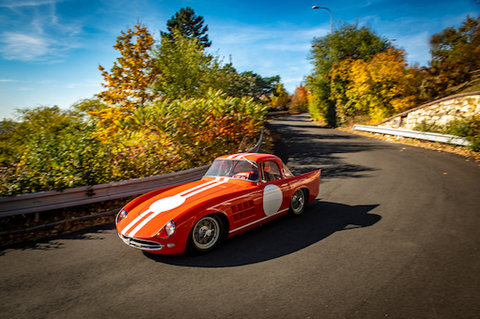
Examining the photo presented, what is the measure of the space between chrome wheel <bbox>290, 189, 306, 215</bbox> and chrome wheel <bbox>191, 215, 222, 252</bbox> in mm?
1890

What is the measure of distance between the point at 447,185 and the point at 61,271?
8694mm

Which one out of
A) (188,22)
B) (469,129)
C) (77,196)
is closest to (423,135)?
(469,129)

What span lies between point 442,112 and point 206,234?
1497cm

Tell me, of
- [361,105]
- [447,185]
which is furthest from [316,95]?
[447,185]

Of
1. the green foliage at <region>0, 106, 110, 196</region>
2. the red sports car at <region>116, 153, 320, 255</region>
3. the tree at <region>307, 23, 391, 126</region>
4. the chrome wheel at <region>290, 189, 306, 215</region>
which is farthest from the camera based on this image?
the tree at <region>307, 23, 391, 126</region>

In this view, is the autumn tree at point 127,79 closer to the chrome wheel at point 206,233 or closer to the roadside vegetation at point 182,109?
the roadside vegetation at point 182,109

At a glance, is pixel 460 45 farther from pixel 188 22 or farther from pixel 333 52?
pixel 188 22

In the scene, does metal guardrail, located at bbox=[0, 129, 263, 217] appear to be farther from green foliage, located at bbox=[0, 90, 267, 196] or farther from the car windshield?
the car windshield

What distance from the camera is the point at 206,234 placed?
4.21 meters

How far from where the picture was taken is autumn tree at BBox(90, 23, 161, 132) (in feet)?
38.5

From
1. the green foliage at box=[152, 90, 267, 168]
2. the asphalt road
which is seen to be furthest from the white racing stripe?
the green foliage at box=[152, 90, 267, 168]

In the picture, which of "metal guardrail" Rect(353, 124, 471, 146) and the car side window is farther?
"metal guardrail" Rect(353, 124, 471, 146)

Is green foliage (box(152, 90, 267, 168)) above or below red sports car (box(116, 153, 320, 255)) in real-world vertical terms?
above

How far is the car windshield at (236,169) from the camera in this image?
204 inches
